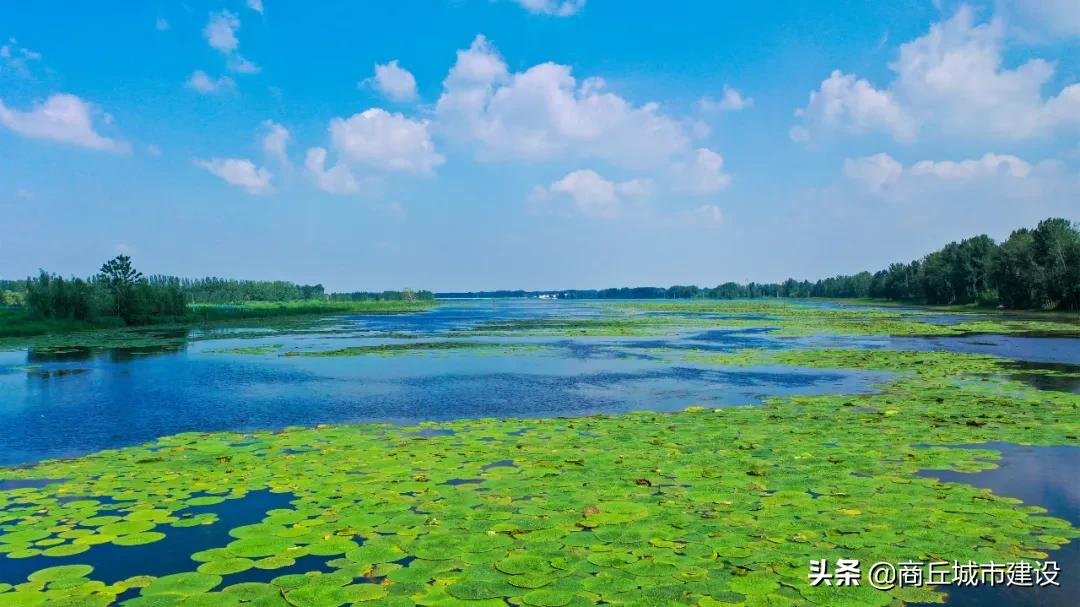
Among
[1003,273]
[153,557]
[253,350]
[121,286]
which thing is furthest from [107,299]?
[1003,273]

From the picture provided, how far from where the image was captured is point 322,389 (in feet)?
66.1

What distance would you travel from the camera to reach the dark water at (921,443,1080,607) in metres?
5.60

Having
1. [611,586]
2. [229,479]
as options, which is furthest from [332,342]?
[611,586]

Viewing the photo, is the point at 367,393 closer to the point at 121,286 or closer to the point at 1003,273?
the point at 121,286

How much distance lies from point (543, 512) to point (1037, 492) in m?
6.49

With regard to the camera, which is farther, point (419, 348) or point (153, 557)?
point (419, 348)

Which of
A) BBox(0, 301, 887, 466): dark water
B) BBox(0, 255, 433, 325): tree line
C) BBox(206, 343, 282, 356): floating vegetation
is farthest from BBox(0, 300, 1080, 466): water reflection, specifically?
BBox(0, 255, 433, 325): tree line

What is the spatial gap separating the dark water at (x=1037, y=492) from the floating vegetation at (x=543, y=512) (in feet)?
0.94

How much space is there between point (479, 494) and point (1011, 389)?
16064mm

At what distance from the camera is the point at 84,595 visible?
18.5 feet

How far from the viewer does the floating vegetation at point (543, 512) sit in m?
5.72

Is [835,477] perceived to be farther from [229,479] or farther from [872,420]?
[229,479]

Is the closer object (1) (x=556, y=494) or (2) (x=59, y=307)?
(1) (x=556, y=494)

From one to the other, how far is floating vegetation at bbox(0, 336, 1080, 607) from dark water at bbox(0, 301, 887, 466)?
222 centimetres
